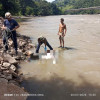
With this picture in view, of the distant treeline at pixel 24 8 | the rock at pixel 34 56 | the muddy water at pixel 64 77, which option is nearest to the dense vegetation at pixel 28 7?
the distant treeline at pixel 24 8

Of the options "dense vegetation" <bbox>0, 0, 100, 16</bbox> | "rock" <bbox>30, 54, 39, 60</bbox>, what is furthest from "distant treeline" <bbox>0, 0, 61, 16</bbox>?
"rock" <bbox>30, 54, 39, 60</bbox>

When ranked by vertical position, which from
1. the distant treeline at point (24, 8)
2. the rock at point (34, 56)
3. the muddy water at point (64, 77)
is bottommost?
the muddy water at point (64, 77)

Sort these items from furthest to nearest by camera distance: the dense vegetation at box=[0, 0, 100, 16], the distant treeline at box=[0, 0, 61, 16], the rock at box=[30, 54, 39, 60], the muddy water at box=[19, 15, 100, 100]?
1. the dense vegetation at box=[0, 0, 100, 16]
2. the distant treeline at box=[0, 0, 61, 16]
3. the rock at box=[30, 54, 39, 60]
4. the muddy water at box=[19, 15, 100, 100]

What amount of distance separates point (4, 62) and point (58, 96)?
2.70m

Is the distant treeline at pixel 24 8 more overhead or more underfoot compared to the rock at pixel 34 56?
more overhead

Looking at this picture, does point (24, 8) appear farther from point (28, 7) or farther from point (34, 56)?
point (34, 56)

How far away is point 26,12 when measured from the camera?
95.8 m

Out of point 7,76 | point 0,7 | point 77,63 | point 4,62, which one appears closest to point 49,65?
point 77,63

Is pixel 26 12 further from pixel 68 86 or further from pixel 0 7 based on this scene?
pixel 68 86

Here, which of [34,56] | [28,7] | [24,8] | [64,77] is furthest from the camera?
[28,7]

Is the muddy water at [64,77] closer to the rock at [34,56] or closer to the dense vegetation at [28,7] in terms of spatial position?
the rock at [34,56]

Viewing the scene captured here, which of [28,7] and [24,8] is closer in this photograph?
[24,8]

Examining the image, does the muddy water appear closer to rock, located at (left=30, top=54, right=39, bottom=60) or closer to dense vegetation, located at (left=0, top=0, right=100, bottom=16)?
rock, located at (left=30, top=54, right=39, bottom=60)

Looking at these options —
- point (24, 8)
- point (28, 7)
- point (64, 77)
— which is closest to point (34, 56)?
point (64, 77)
